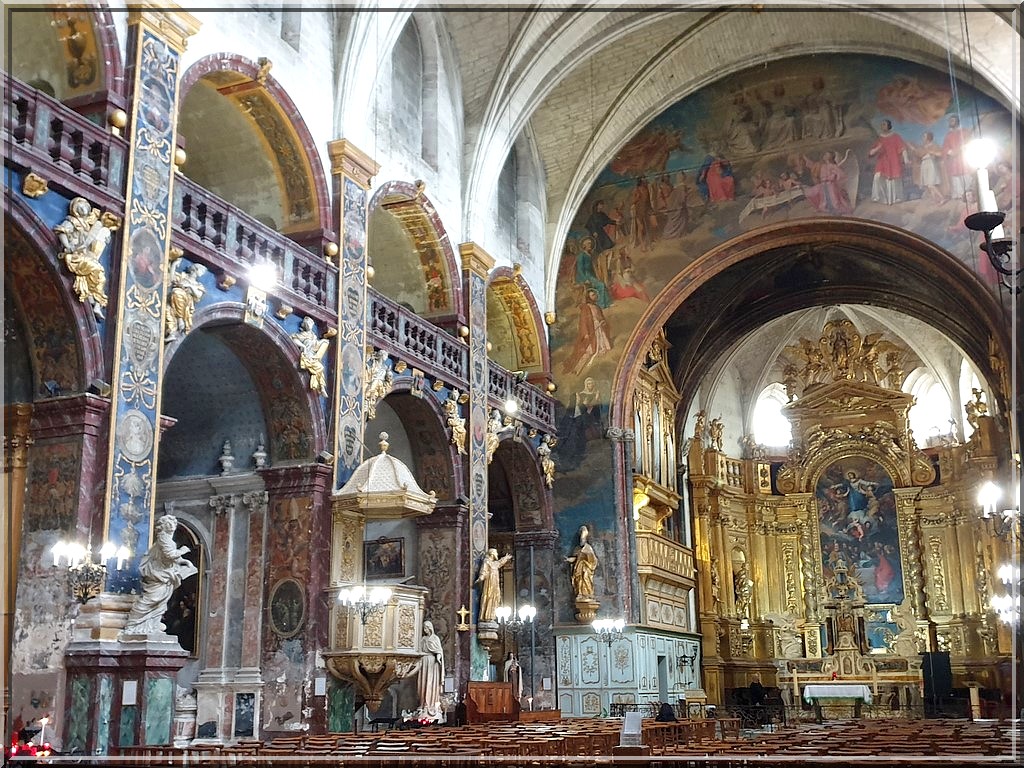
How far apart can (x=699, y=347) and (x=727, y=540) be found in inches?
251

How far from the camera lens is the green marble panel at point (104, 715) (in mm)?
10117

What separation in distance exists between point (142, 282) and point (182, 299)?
2.42 ft

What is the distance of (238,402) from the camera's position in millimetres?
15289

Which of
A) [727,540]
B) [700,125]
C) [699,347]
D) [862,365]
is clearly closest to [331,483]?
[700,125]

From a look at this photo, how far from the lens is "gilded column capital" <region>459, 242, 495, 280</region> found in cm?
2009

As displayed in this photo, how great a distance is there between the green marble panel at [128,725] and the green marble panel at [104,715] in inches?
5.7

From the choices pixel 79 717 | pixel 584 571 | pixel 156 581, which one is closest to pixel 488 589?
pixel 584 571

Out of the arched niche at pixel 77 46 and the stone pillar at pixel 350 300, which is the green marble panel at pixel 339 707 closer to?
the stone pillar at pixel 350 300

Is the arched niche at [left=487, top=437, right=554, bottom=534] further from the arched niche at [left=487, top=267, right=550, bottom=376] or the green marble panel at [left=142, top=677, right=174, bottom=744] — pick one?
the green marble panel at [left=142, top=677, right=174, bottom=744]

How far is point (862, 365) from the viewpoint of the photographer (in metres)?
33.2

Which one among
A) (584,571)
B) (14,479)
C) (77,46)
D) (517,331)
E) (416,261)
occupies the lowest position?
(584,571)

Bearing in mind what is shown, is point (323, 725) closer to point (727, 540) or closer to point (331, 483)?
point (331, 483)

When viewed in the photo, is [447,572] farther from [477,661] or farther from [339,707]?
[339,707]

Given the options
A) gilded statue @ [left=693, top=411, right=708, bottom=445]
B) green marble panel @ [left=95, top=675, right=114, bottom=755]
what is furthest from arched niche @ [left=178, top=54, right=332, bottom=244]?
gilded statue @ [left=693, top=411, right=708, bottom=445]
